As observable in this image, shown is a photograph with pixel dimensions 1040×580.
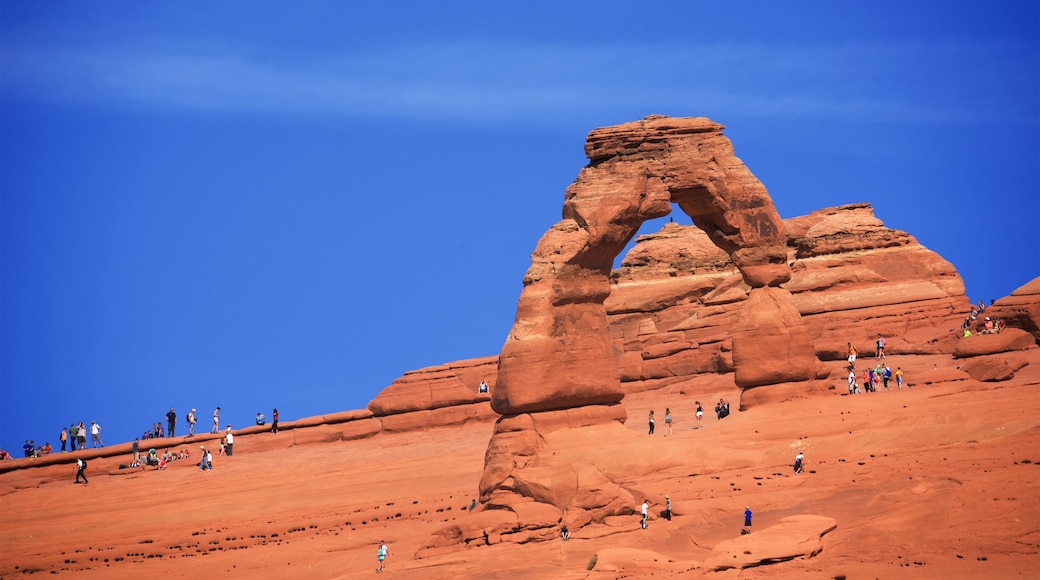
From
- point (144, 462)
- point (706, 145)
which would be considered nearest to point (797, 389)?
point (706, 145)

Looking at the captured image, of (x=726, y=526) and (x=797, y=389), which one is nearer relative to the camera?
(x=726, y=526)

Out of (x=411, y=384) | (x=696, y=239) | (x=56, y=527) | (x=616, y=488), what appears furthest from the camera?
(x=696, y=239)

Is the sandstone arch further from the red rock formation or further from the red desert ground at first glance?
the red rock formation

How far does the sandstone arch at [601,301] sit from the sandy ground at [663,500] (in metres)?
0.96

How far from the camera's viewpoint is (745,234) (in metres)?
40.6

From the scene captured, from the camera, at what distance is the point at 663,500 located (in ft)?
114

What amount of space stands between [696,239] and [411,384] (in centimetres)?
1602

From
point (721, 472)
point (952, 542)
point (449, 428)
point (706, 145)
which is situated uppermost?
point (706, 145)

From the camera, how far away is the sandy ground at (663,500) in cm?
3081

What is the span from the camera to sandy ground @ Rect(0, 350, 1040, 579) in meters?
30.8

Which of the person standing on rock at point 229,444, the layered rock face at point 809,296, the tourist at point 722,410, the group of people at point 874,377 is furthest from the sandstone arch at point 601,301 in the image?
the person standing on rock at point 229,444

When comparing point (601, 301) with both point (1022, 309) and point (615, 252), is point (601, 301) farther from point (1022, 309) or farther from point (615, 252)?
point (1022, 309)

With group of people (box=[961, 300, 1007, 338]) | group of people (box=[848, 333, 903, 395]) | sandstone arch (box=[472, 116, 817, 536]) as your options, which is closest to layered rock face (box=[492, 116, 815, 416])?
sandstone arch (box=[472, 116, 817, 536])

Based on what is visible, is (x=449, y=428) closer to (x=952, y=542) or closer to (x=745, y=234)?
(x=745, y=234)
